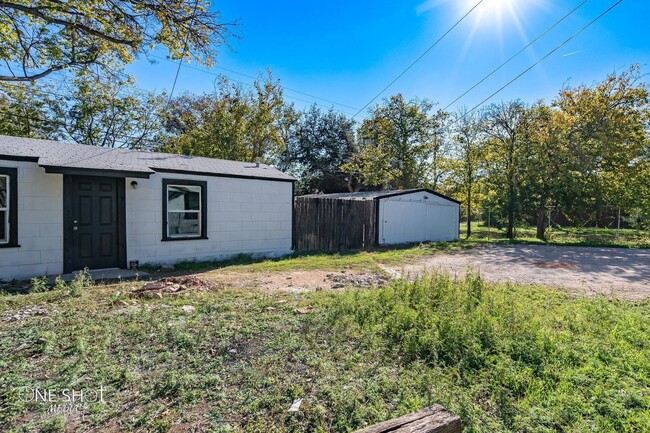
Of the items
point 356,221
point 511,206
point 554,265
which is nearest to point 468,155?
point 511,206

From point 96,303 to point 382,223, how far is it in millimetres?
9858

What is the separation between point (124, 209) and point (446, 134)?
18952mm

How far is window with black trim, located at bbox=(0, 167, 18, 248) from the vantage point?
20.1ft

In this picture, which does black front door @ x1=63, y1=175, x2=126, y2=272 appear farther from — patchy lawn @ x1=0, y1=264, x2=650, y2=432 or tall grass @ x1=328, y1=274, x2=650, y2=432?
tall grass @ x1=328, y1=274, x2=650, y2=432

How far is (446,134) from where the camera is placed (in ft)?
68.5

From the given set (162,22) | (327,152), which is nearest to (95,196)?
(162,22)

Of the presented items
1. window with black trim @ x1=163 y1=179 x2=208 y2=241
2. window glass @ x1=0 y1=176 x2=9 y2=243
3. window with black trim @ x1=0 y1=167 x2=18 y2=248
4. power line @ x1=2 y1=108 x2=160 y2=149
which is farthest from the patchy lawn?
power line @ x1=2 y1=108 x2=160 y2=149

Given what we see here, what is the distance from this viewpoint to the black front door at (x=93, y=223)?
6.70 m

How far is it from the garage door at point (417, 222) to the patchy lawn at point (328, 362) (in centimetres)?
844

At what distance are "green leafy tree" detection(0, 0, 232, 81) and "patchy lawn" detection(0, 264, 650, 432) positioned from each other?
19.1 ft

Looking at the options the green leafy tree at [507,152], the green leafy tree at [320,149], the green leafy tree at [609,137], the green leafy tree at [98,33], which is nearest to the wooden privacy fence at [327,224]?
the green leafy tree at [98,33]

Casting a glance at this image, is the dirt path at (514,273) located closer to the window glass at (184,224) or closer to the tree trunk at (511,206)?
the window glass at (184,224)

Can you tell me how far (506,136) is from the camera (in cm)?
1728

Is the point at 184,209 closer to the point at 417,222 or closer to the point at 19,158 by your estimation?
the point at 19,158
